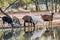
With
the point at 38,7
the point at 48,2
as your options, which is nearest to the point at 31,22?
the point at 38,7

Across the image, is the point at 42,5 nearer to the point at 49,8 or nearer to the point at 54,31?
the point at 49,8

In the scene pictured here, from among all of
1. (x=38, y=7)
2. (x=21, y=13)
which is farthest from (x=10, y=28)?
(x=38, y=7)

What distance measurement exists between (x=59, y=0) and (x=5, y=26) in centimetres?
1614

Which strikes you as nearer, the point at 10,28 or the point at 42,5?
the point at 10,28

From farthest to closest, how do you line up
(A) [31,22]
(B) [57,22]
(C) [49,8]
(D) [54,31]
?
(C) [49,8], (B) [57,22], (A) [31,22], (D) [54,31]

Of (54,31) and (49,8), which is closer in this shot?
(54,31)

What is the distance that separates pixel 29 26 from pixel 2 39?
6987mm

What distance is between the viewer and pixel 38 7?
39.2m

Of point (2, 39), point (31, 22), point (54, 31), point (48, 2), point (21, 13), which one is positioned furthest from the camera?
point (48, 2)

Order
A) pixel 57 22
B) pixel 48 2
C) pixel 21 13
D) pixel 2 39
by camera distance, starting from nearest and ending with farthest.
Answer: pixel 2 39, pixel 57 22, pixel 21 13, pixel 48 2

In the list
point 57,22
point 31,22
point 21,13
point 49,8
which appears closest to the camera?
point 31,22

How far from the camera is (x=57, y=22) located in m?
28.3

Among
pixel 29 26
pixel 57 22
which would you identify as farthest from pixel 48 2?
pixel 29 26

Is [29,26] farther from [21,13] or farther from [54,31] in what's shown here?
[21,13]
